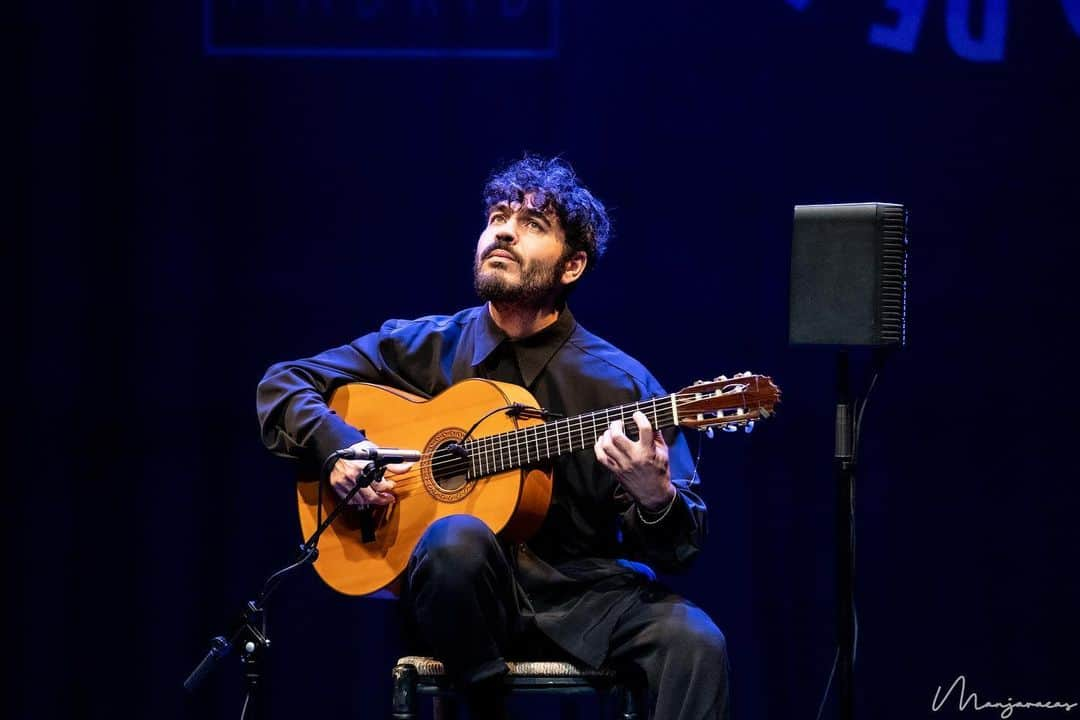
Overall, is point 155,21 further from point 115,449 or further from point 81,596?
point 81,596

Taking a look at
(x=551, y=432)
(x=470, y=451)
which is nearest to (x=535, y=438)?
(x=551, y=432)

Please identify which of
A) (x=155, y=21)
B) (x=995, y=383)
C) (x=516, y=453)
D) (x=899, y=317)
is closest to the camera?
(x=899, y=317)

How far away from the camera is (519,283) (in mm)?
3303

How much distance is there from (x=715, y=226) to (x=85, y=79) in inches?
83.7

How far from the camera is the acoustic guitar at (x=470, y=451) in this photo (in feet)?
9.03

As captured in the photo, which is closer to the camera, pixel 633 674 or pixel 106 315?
pixel 633 674

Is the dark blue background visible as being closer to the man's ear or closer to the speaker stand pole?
the man's ear

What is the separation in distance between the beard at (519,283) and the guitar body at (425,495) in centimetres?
31

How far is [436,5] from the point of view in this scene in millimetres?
4090

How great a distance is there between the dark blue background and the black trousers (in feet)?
4.10

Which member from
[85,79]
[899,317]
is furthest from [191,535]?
[899,317]

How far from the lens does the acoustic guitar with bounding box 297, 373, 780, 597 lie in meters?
2.75

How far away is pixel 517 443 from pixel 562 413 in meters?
0.30

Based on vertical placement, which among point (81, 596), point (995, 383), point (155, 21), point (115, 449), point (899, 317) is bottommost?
point (81, 596)
